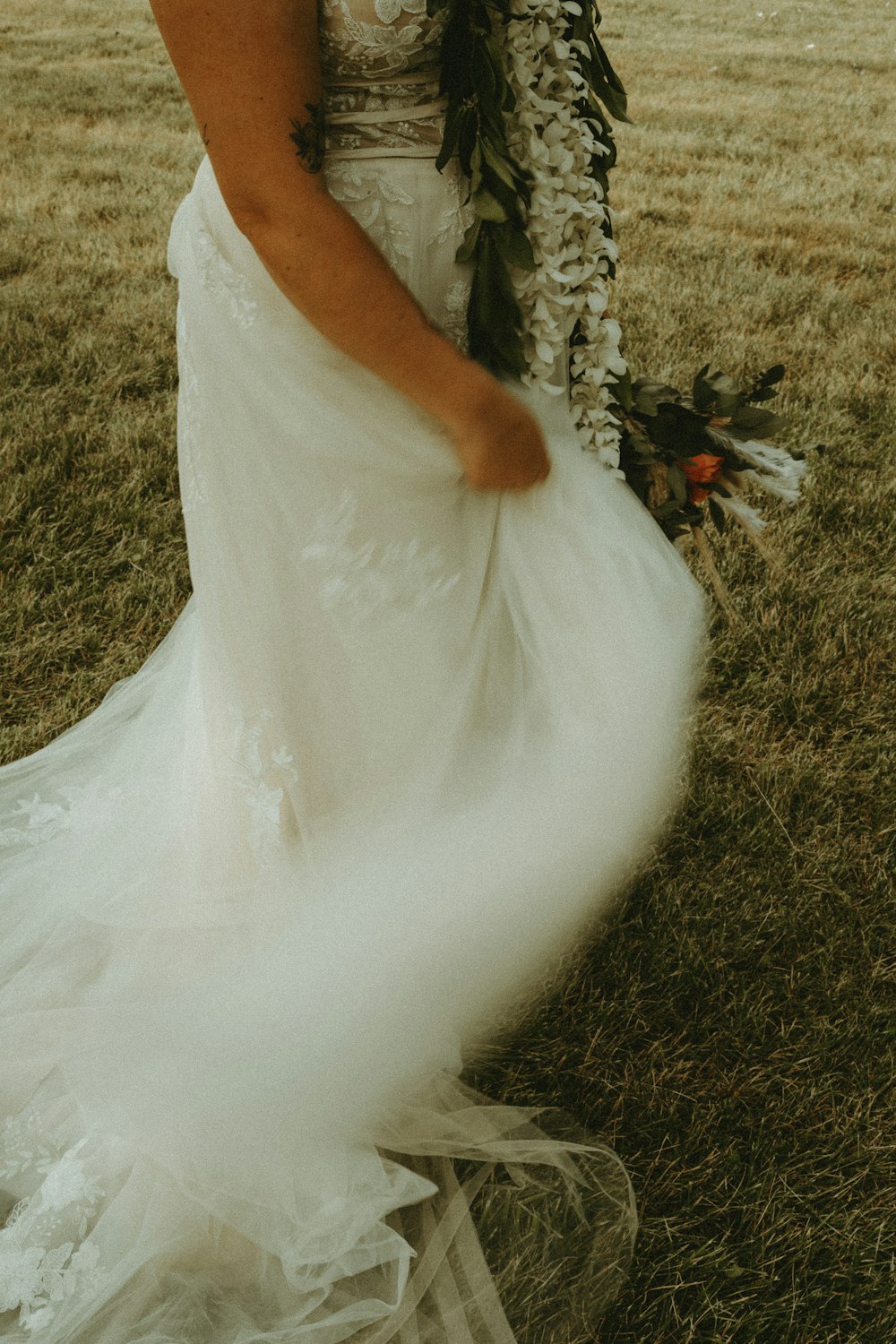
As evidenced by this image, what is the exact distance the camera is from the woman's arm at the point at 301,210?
1.08 metres

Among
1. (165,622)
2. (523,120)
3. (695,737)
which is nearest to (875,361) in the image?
(695,737)

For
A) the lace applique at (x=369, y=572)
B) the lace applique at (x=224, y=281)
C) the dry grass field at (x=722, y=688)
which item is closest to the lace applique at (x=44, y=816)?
the dry grass field at (x=722, y=688)

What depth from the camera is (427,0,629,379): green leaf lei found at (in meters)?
1.29

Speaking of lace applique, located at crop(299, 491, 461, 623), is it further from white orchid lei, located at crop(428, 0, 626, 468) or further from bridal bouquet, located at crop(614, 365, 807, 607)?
bridal bouquet, located at crop(614, 365, 807, 607)

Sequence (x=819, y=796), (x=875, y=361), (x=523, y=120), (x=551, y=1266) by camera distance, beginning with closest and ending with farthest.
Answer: (x=523, y=120), (x=551, y=1266), (x=819, y=796), (x=875, y=361)

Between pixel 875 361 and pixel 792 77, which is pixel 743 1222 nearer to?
pixel 875 361

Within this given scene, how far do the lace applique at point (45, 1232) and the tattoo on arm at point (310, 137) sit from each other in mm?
1459

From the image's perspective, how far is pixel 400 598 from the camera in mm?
1580

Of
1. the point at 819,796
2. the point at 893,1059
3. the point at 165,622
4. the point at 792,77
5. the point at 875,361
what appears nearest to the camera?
the point at 893,1059

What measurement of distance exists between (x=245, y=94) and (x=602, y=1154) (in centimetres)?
168

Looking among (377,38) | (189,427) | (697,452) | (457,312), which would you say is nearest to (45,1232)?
(189,427)

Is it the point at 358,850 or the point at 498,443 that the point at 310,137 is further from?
the point at 358,850

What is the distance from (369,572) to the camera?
1573mm

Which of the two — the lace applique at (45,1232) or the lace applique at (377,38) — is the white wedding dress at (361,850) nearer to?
the lace applique at (45,1232)
